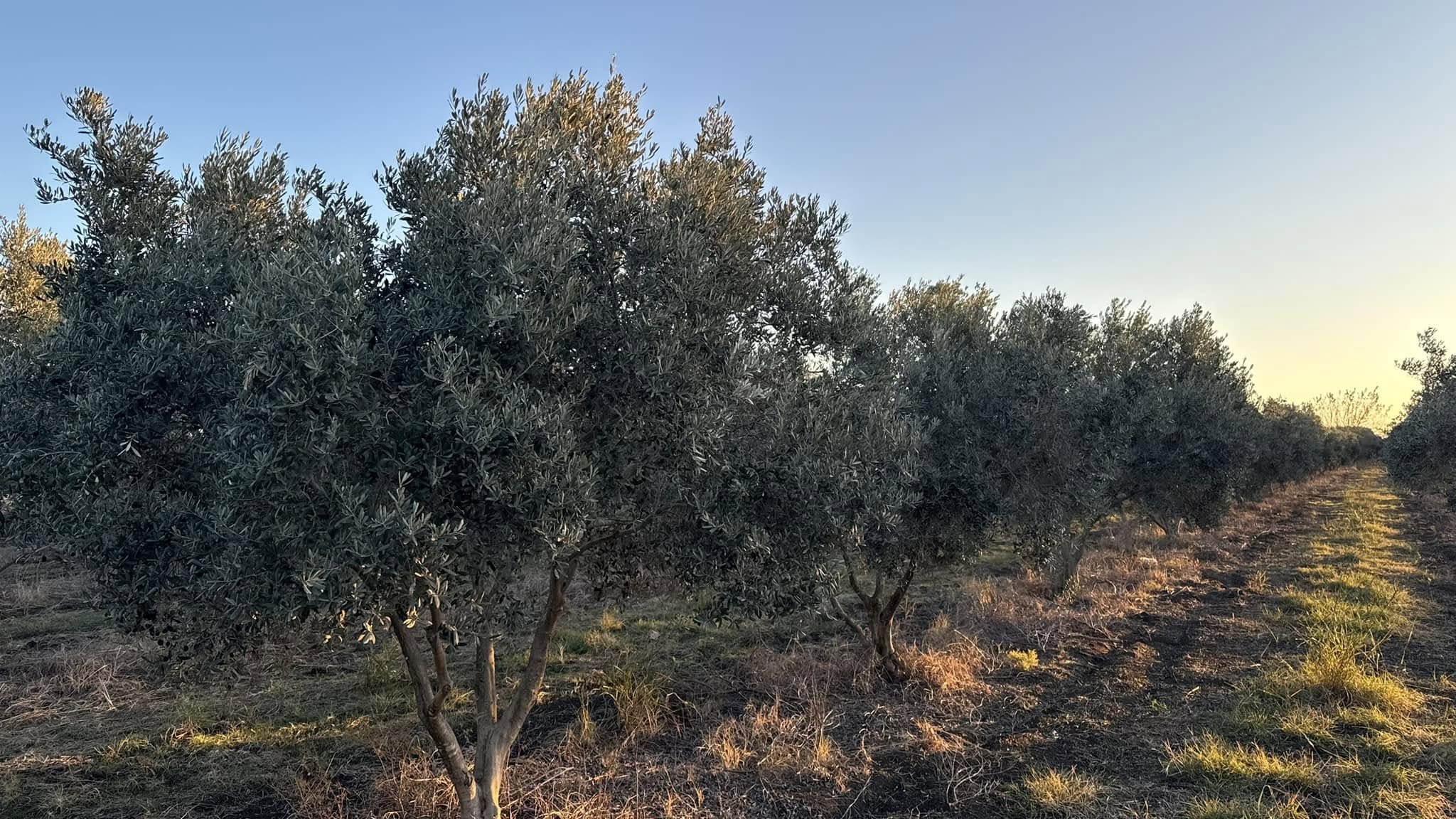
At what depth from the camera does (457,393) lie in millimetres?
5227

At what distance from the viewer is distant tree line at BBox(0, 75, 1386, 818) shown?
17.5ft

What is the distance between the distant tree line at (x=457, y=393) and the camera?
5.35 meters

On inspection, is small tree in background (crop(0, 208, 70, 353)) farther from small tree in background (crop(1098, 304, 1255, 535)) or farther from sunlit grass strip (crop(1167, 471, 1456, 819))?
small tree in background (crop(1098, 304, 1255, 535))

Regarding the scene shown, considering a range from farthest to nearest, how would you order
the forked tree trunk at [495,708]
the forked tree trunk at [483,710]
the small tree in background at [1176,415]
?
the small tree in background at [1176,415] < the forked tree trunk at [495,708] < the forked tree trunk at [483,710]

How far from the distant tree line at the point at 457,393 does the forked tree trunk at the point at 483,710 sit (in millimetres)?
44

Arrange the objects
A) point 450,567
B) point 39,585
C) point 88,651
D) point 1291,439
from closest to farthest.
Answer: point 450,567 < point 88,651 < point 39,585 < point 1291,439

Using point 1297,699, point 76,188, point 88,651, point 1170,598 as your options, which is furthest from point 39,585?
point 1170,598

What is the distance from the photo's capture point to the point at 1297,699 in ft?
39.3

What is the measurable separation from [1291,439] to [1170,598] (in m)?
35.6

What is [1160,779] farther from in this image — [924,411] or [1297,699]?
[924,411]

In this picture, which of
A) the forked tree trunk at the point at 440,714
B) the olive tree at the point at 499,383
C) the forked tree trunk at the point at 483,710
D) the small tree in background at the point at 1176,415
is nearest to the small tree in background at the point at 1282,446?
the small tree in background at the point at 1176,415

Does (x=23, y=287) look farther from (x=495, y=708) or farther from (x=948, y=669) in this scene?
(x=948, y=669)

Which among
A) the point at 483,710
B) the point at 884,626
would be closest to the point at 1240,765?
the point at 884,626

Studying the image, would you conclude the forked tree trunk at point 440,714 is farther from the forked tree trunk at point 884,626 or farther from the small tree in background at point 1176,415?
the small tree in background at point 1176,415
